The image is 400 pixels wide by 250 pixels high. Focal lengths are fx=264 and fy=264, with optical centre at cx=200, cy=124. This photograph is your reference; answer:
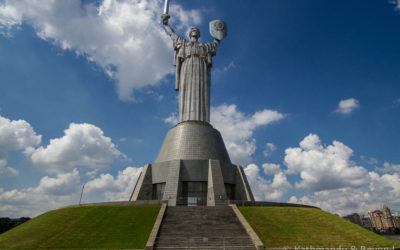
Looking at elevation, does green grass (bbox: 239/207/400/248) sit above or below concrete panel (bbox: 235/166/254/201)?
below

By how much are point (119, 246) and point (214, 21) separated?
3773cm

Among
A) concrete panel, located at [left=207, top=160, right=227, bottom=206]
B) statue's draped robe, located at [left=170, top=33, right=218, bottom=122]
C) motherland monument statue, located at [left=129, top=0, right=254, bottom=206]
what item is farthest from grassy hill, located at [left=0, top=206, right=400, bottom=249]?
statue's draped robe, located at [left=170, top=33, right=218, bottom=122]

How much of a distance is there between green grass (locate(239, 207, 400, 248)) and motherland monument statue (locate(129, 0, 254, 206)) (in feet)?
18.2

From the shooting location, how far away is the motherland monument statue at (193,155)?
28750mm

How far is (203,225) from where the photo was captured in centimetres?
1852

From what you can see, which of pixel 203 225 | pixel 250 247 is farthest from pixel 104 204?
pixel 250 247

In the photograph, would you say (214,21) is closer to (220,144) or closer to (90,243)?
(220,144)

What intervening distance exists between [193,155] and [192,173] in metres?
2.57

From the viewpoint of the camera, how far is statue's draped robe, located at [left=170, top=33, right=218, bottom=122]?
36781 millimetres

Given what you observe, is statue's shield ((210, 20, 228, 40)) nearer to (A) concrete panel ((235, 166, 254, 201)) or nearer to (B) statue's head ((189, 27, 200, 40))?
(B) statue's head ((189, 27, 200, 40))

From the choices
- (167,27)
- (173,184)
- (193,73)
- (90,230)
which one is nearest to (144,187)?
(173,184)

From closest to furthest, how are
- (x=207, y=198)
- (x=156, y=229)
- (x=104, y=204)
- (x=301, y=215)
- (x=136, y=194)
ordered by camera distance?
1. (x=156, y=229)
2. (x=301, y=215)
3. (x=104, y=204)
4. (x=207, y=198)
5. (x=136, y=194)

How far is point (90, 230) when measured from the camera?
17594 millimetres

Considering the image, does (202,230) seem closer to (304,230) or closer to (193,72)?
(304,230)
